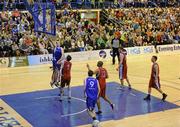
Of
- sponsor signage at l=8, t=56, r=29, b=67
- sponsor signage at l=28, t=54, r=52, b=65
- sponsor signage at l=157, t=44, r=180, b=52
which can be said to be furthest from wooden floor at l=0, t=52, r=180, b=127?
sponsor signage at l=157, t=44, r=180, b=52

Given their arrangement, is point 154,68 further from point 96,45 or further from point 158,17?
point 158,17

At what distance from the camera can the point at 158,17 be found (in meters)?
29.3

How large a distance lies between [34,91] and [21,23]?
8392 millimetres

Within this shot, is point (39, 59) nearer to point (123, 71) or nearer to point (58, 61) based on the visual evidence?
point (123, 71)

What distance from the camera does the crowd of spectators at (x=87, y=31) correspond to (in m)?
21.2

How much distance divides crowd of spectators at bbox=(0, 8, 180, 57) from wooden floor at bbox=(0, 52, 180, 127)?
4.30 ft

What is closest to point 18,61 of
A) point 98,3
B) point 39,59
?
point 39,59

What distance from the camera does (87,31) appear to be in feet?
80.2

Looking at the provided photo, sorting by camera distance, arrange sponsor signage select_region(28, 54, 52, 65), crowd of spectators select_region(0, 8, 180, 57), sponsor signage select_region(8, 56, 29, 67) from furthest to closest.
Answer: crowd of spectators select_region(0, 8, 180, 57), sponsor signage select_region(28, 54, 52, 65), sponsor signage select_region(8, 56, 29, 67)

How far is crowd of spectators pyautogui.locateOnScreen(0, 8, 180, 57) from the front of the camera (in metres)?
21.2

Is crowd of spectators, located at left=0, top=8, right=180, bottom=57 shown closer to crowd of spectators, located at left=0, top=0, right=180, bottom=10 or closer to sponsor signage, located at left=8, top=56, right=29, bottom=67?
sponsor signage, located at left=8, top=56, right=29, bottom=67

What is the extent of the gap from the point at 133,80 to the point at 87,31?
312 inches

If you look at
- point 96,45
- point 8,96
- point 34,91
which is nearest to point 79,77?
point 34,91

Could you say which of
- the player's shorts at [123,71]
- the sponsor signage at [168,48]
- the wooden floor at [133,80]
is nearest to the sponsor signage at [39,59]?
the wooden floor at [133,80]
